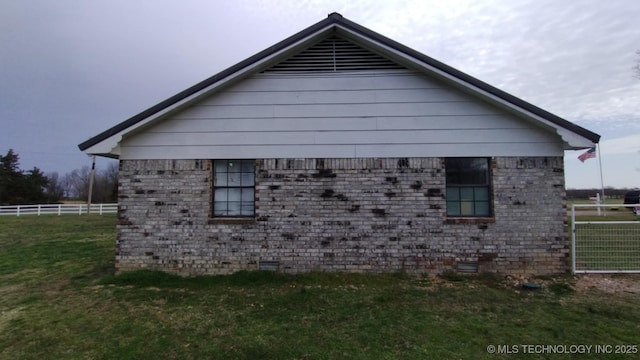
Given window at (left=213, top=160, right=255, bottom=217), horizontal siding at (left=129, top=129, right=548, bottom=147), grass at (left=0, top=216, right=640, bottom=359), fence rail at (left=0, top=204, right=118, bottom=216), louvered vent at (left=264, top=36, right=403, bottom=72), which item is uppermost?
louvered vent at (left=264, top=36, right=403, bottom=72)

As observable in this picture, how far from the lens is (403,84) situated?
8195 mm

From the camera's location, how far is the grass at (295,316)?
190 inches

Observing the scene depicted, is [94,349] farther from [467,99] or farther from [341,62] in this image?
[467,99]

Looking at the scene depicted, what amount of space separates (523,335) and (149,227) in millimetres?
7466

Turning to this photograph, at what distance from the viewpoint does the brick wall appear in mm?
7922

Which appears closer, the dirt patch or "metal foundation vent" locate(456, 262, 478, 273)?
the dirt patch

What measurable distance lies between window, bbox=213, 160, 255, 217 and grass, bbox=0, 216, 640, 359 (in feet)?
5.05

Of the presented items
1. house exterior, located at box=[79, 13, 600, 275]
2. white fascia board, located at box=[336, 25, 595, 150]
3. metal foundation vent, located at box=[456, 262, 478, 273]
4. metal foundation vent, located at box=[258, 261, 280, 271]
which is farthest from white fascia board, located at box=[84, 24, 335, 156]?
metal foundation vent, located at box=[456, 262, 478, 273]

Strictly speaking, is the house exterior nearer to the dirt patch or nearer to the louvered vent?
the louvered vent

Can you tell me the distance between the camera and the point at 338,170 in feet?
26.8

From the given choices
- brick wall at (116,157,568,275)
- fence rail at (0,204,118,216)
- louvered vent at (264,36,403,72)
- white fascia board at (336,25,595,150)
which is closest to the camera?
white fascia board at (336,25,595,150)

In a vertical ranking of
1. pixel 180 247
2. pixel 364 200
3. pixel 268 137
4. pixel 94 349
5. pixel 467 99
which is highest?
pixel 467 99

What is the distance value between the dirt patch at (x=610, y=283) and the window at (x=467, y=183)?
231 centimetres

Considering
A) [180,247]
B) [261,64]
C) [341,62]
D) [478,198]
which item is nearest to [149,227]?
[180,247]
